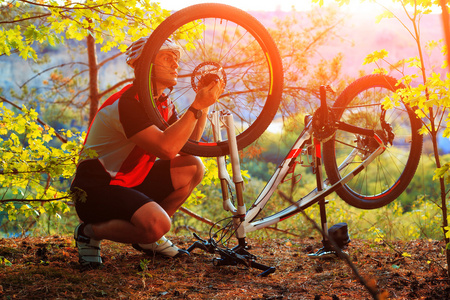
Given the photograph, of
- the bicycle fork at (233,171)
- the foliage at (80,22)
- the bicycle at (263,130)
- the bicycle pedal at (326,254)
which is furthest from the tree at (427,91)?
the foliage at (80,22)

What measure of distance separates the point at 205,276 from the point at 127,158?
76 centimetres

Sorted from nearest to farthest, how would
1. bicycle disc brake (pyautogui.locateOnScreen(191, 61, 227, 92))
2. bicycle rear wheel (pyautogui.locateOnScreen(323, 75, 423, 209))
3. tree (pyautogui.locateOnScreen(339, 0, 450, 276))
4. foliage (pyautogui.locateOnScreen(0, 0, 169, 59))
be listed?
tree (pyautogui.locateOnScreen(339, 0, 450, 276)), bicycle disc brake (pyautogui.locateOnScreen(191, 61, 227, 92)), foliage (pyautogui.locateOnScreen(0, 0, 169, 59)), bicycle rear wheel (pyautogui.locateOnScreen(323, 75, 423, 209))

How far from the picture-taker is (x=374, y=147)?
287 cm

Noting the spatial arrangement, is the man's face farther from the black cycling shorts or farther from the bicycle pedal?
the bicycle pedal

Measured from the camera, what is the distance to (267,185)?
271 cm

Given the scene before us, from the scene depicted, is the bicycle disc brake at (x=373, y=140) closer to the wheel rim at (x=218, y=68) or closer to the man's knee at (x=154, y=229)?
the wheel rim at (x=218, y=68)

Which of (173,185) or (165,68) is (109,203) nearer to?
(173,185)

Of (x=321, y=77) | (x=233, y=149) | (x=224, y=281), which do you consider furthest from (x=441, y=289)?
(x=321, y=77)

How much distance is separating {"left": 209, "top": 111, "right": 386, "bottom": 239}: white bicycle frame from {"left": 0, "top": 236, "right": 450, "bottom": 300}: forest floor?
280 millimetres

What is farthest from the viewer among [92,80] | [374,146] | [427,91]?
[92,80]

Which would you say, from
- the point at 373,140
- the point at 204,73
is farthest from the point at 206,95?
the point at 373,140

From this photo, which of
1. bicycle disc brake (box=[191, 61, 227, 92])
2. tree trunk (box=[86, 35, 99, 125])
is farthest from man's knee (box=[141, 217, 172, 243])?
tree trunk (box=[86, 35, 99, 125])

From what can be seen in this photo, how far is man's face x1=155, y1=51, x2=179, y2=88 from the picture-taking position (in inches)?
95.0

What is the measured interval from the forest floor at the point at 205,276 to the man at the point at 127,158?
0.58ft
